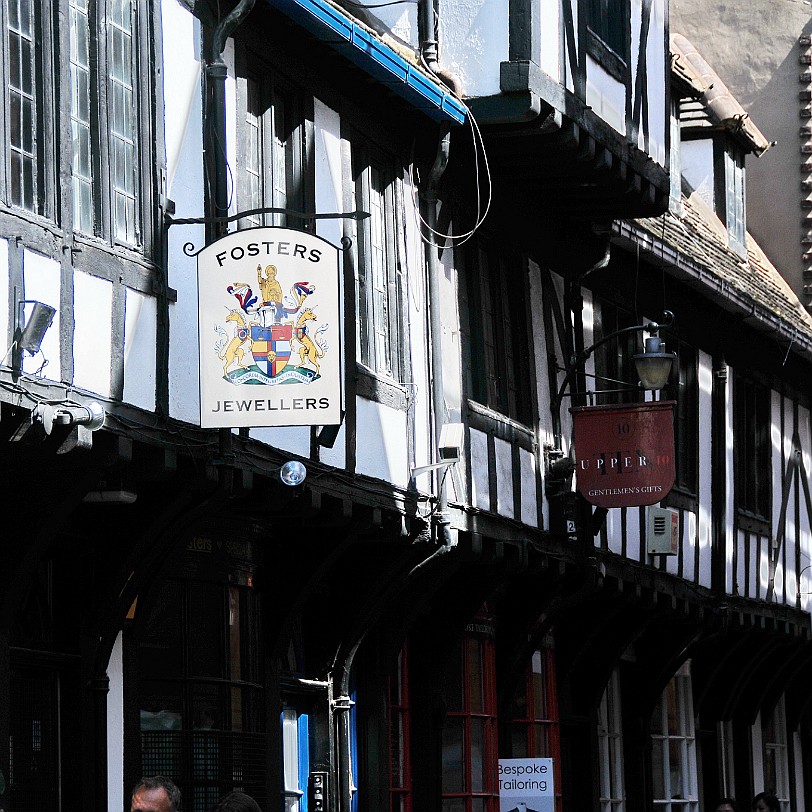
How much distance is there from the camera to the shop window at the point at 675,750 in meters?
20.1

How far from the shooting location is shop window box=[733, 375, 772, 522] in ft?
69.8

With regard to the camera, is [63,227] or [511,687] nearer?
[63,227]

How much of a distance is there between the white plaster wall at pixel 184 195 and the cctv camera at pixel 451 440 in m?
3.19

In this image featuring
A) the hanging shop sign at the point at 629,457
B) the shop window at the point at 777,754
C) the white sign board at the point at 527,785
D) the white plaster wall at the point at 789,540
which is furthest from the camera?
the shop window at the point at 777,754

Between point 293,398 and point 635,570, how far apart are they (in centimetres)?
799

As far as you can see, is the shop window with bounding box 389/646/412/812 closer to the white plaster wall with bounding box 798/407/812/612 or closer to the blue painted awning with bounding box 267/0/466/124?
the blue painted awning with bounding box 267/0/466/124

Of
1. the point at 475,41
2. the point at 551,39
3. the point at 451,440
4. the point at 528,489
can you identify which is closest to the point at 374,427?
the point at 451,440

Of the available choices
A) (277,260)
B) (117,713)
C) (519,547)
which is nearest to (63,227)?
(277,260)

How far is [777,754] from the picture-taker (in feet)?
78.6

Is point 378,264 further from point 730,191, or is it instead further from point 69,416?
point 730,191

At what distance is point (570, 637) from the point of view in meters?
18.1

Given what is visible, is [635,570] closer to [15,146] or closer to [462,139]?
[462,139]

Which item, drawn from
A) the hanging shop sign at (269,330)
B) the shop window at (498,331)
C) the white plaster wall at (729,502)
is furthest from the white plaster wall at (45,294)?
the white plaster wall at (729,502)

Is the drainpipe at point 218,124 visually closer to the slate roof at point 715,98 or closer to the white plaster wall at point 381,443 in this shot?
the white plaster wall at point 381,443
